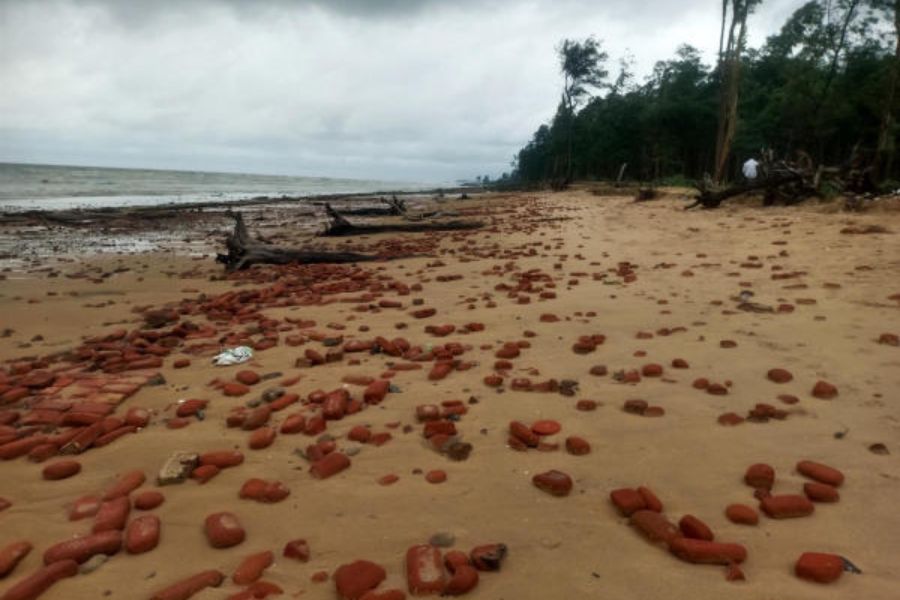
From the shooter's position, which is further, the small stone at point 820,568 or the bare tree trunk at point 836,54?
the bare tree trunk at point 836,54

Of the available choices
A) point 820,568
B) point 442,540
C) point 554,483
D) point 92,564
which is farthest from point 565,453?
point 92,564

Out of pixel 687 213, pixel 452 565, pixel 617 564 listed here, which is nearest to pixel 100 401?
pixel 452 565

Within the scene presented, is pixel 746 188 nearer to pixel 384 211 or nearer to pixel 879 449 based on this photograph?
pixel 384 211

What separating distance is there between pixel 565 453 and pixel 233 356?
282 cm

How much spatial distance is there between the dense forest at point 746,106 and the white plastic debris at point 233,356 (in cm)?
1471

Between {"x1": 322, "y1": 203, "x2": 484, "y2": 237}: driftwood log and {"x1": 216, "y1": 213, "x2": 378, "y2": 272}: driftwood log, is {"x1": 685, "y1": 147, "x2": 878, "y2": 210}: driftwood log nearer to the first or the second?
{"x1": 322, "y1": 203, "x2": 484, "y2": 237}: driftwood log

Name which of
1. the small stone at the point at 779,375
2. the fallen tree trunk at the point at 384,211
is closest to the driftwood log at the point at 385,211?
the fallen tree trunk at the point at 384,211

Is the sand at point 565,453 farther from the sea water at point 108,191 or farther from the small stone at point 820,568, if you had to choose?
the sea water at point 108,191

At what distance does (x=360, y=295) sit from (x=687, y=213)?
10.7 metres

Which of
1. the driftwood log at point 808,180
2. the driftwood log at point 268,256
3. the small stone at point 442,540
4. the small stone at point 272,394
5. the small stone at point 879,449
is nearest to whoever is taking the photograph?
the small stone at point 442,540

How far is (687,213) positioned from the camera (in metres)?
14.2

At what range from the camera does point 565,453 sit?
102 inches

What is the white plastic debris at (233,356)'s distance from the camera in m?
4.19

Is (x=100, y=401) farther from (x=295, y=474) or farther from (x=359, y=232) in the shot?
(x=359, y=232)
